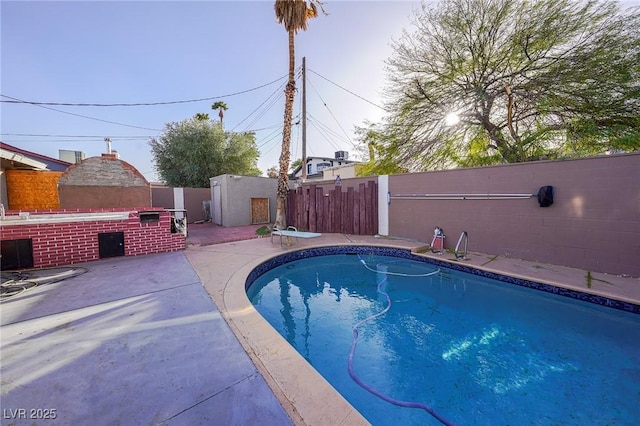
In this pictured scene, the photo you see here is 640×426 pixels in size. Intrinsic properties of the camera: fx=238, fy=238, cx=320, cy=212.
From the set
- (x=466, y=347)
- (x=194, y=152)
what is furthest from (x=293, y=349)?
(x=194, y=152)

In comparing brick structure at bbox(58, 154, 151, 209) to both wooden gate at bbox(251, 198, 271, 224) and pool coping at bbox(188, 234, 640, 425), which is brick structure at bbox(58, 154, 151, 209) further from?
pool coping at bbox(188, 234, 640, 425)

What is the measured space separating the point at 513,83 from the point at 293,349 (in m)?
9.58

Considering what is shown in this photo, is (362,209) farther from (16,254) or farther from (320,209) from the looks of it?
(16,254)

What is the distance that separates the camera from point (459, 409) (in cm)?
217

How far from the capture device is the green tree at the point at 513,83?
5828mm

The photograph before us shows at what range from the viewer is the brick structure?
23.3 ft

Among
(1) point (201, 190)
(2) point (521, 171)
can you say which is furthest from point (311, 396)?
(1) point (201, 190)

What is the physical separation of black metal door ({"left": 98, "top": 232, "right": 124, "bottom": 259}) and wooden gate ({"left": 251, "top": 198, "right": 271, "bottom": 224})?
267 inches

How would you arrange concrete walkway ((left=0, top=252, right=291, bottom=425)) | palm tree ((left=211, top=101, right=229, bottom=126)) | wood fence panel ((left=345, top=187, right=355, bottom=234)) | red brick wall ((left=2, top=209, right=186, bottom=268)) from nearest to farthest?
concrete walkway ((left=0, top=252, right=291, bottom=425))
red brick wall ((left=2, top=209, right=186, bottom=268))
wood fence panel ((left=345, top=187, right=355, bottom=234))
palm tree ((left=211, top=101, right=229, bottom=126))

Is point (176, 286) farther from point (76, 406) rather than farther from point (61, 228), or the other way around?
point (61, 228)

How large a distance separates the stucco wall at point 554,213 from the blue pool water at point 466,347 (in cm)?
143

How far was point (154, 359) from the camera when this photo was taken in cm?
207

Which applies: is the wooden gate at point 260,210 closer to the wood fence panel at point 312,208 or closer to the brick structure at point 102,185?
the wood fence panel at point 312,208

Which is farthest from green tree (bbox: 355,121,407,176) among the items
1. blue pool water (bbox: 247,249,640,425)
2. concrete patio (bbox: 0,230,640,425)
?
concrete patio (bbox: 0,230,640,425)
